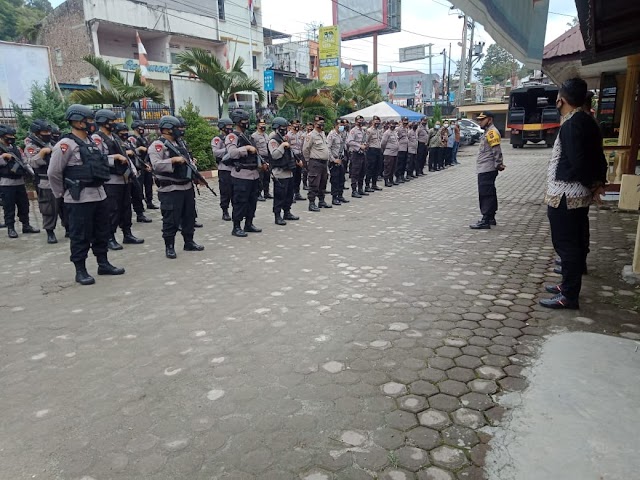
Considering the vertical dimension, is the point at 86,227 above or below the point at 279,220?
above

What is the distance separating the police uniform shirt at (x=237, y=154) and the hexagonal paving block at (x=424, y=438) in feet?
16.8

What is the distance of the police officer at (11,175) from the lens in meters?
7.03

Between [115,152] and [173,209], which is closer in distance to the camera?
[173,209]

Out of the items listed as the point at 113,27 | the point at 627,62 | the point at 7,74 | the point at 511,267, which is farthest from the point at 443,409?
the point at 113,27

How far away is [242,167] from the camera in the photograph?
6.84 metres

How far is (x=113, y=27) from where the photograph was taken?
2250cm

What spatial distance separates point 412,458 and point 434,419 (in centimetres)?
34

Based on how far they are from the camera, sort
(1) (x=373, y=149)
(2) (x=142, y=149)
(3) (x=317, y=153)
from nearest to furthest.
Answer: (2) (x=142, y=149) → (3) (x=317, y=153) → (1) (x=373, y=149)

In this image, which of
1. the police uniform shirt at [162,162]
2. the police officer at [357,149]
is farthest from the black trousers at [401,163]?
the police uniform shirt at [162,162]

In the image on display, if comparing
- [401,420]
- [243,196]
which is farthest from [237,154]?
[401,420]

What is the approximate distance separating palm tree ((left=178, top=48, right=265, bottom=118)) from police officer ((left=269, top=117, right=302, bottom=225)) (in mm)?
8667

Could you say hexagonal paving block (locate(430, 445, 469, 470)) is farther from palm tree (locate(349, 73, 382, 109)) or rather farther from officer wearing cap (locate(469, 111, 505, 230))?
palm tree (locate(349, 73, 382, 109))

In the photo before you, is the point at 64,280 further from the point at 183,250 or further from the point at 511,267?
the point at 511,267

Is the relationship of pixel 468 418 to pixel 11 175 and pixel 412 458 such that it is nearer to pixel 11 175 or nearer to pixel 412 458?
pixel 412 458
